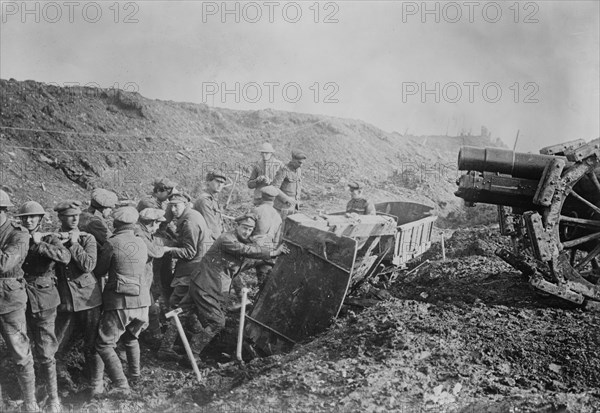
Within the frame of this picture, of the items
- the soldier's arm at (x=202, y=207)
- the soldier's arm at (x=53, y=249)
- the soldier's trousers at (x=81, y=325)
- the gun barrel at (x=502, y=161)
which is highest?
the gun barrel at (x=502, y=161)

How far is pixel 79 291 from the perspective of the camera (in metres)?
5.40

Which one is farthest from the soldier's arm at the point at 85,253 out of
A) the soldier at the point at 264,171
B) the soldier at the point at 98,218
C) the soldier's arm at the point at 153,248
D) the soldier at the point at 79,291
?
the soldier at the point at 264,171

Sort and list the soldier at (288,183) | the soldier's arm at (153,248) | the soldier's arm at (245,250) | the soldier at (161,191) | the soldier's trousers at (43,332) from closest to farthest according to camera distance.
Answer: the soldier's trousers at (43,332) < the soldier's arm at (153,248) < the soldier's arm at (245,250) < the soldier at (161,191) < the soldier at (288,183)

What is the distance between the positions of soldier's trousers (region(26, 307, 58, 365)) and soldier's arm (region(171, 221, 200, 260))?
74.9 inches

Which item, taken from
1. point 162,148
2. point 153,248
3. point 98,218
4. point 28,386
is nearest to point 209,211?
point 153,248

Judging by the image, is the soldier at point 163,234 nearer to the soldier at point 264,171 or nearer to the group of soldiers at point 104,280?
the group of soldiers at point 104,280

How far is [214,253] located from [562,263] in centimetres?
410

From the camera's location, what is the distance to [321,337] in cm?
597

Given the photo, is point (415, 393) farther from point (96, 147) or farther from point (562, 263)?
point (96, 147)

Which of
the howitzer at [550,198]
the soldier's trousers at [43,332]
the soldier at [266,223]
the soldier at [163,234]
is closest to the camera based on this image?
the soldier's trousers at [43,332]

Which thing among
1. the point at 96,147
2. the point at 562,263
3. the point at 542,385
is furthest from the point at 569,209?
the point at 96,147

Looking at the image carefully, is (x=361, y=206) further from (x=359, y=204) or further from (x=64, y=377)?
(x=64, y=377)

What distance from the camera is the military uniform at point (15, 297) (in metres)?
4.77

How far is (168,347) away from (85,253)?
1800mm
